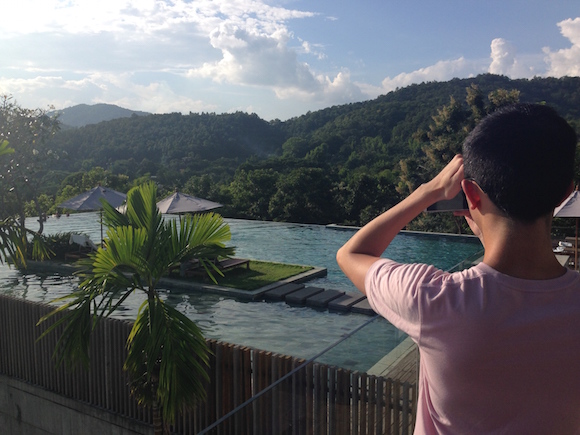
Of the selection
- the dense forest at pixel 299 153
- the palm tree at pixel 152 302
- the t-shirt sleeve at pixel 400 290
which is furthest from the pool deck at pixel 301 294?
the t-shirt sleeve at pixel 400 290

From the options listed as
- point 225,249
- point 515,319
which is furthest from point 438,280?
point 225,249

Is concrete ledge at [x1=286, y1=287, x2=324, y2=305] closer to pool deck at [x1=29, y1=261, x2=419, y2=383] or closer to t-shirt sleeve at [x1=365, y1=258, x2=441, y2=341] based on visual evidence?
pool deck at [x1=29, y1=261, x2=419, y2=383]

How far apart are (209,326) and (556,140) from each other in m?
7.48

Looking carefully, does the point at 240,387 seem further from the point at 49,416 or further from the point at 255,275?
the point at 255,275

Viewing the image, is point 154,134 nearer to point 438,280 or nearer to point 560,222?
point 560,222

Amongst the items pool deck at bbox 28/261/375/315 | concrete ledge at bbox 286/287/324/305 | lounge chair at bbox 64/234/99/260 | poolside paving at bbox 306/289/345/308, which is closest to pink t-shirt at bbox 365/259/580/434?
pool deck at bbox 28/261/375/315

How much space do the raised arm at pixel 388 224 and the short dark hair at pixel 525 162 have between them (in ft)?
0.42

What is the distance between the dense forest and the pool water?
6.58ft

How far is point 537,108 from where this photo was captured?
3.01ft

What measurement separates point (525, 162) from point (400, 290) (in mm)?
298

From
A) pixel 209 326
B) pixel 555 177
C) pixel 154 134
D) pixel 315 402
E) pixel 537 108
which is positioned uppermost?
pixel 154 134

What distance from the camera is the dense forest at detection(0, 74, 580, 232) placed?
75.5ft

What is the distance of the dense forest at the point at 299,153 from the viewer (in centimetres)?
2300

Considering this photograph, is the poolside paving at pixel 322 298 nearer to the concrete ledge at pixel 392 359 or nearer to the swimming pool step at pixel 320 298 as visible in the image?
the swimming pool step at pixel 320 298
